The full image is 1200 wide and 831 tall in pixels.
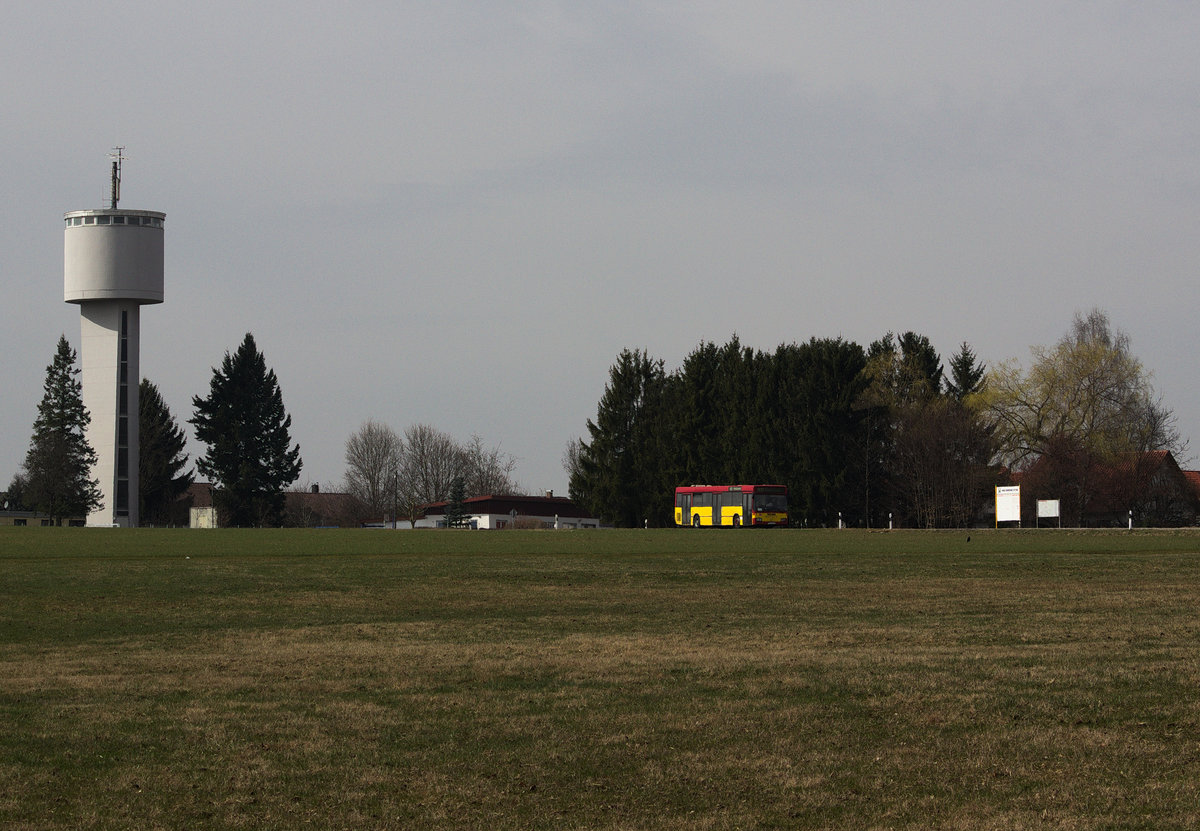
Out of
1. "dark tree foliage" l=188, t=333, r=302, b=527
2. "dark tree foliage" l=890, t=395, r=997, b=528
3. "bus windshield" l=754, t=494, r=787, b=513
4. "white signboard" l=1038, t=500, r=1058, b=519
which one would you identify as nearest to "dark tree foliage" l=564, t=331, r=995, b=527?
"dark tree foliage" l=890, t=395, r=997, b=528

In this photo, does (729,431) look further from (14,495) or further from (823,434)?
(14,495)

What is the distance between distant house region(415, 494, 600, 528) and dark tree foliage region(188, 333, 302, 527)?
15.8 m

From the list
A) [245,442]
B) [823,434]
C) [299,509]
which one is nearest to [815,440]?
[823,434]

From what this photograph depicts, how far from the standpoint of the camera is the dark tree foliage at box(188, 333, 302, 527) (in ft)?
365

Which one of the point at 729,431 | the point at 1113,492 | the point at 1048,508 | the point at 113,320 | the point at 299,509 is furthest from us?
the point at 299,509

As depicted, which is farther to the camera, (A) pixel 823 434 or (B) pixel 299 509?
(B) pixel 299 509

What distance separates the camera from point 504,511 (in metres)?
132

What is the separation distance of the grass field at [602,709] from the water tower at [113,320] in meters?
84.4

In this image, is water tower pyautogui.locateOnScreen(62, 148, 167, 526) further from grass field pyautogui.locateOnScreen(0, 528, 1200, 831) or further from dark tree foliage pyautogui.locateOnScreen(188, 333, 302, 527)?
grass field pyautogui.locateOnScreen(0, 528, 1200, 831)

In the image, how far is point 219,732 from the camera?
11.8 m

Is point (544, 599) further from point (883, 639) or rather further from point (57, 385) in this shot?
point (57, 385)

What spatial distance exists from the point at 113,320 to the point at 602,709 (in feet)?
334

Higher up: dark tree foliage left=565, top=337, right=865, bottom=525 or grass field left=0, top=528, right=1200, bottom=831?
dark tree foliage left=565, top=337, right=865, bottom=525

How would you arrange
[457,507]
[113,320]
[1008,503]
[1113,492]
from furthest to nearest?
1. [457,507]
2. [113,320]
3. [1113,492]
4. [1008,503]
